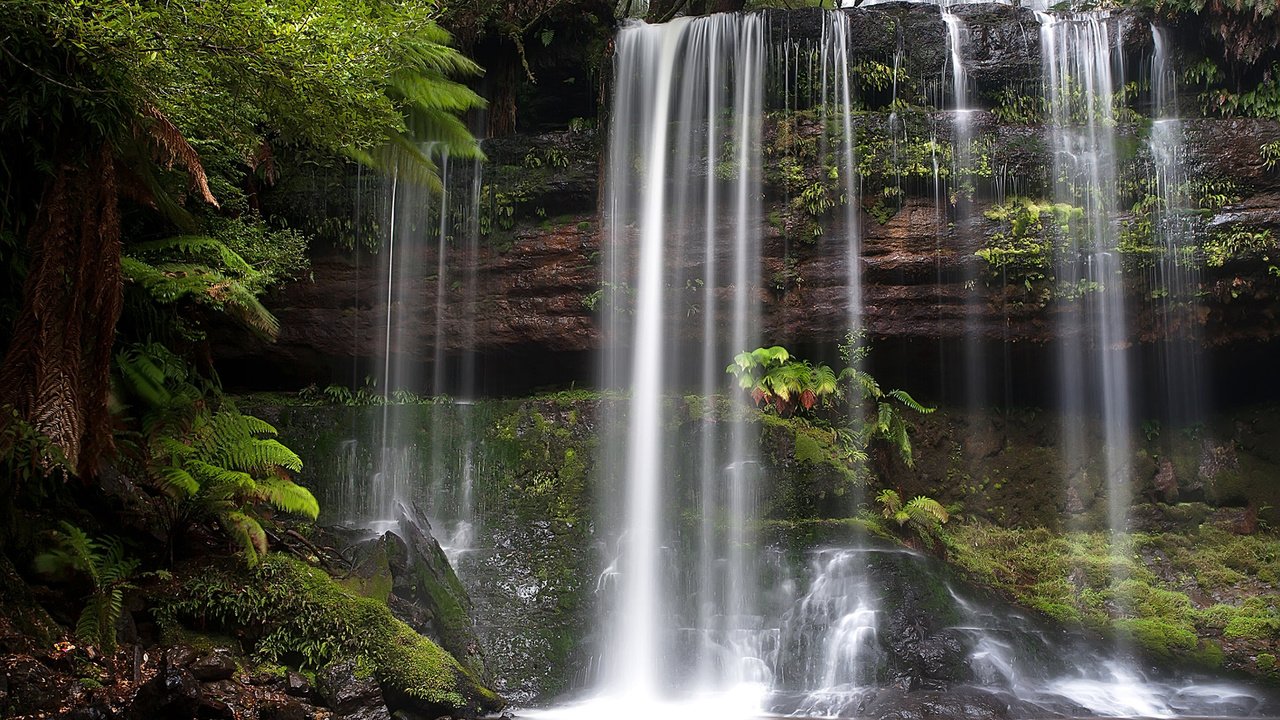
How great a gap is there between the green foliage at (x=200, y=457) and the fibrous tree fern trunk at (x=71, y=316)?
611 millimetres

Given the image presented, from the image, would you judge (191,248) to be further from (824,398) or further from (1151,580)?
(1151,580)

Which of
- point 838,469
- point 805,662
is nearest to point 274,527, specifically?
point 805,662

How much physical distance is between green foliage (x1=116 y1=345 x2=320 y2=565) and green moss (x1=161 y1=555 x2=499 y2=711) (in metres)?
0.27

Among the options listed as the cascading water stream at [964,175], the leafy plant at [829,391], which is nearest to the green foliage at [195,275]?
the leafy plant at [829,391]

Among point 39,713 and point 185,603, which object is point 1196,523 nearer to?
point 185,603

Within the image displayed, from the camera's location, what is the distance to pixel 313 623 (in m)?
6.10

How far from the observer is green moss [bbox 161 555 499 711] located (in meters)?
5.91

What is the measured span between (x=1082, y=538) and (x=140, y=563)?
10.5 m

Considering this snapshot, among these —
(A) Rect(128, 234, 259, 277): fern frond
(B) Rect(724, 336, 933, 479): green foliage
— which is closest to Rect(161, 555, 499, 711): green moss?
(A) Rect(128, 234, 259, 277): fern frond

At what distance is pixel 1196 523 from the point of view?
10938 mm

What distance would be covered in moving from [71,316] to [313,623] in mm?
2602

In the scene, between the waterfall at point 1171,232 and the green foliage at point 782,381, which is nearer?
the green foliage at point 782,381

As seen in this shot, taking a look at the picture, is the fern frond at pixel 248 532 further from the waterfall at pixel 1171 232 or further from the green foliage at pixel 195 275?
the waterfall at pixel 1171 232

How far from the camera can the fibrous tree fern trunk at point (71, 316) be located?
200 inches
